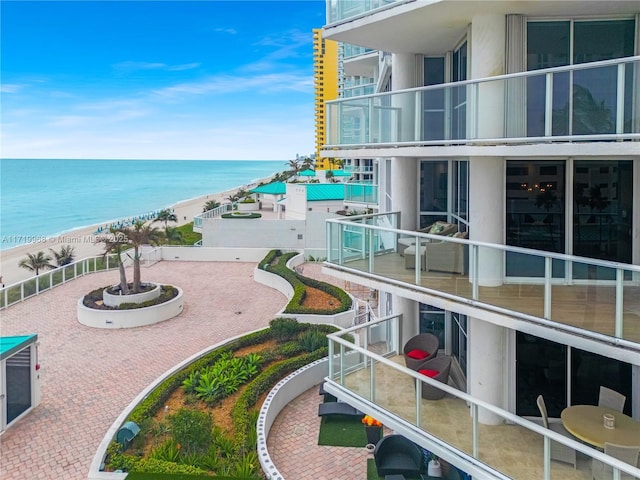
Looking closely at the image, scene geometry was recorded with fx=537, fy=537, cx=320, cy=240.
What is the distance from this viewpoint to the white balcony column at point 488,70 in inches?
340

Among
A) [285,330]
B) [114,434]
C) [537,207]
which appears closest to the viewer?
[537,207]

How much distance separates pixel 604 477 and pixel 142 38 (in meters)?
91.2

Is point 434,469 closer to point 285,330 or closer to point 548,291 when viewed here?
point 548,291

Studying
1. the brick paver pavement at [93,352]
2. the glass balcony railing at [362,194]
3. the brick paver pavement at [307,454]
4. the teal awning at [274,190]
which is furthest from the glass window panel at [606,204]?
the teal awning at [274,190]

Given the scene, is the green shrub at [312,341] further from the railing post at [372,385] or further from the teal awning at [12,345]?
the railing post at [372,385]

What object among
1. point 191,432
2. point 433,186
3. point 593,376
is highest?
point 433,186

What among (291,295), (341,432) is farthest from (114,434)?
(291,295)

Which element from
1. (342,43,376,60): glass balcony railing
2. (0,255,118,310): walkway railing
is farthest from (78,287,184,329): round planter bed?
(342,43,376,60): glass balcony railing

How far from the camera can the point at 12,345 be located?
1378cm

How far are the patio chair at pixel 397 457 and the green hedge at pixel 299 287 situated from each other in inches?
387

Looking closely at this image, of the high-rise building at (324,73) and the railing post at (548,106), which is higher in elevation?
the high-rise building at (324,73)

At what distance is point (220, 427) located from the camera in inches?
504

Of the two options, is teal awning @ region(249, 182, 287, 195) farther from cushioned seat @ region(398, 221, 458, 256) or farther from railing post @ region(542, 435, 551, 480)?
railing post @ region(542, 435, 551, 480)

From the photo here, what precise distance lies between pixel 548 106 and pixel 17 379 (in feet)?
46.0
